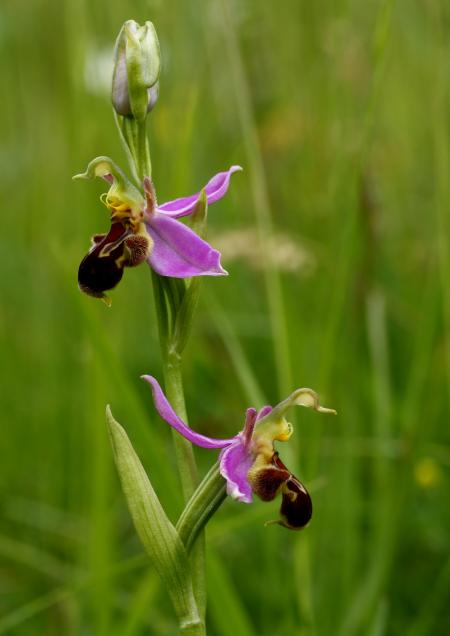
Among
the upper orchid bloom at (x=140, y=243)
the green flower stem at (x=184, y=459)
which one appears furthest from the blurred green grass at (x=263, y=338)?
the upper orchid bloom at (x=140, y=243)

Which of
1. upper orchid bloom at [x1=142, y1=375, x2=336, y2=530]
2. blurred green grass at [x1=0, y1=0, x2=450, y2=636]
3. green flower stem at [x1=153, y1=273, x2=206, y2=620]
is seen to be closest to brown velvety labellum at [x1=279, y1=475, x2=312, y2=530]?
upper orchid bloom at [x1=142, y1=375, x2=336, y2=530]

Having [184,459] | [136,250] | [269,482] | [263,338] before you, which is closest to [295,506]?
[269,482]

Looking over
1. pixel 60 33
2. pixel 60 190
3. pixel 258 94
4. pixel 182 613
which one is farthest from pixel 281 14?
pixel 182 613

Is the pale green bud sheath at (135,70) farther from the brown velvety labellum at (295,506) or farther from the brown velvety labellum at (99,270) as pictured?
the brown velvety labellum at (295,506)

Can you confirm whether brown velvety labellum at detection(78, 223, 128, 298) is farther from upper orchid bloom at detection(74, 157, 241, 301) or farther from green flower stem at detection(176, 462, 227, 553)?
green flower stem at detection(176, 462, 227, 553)

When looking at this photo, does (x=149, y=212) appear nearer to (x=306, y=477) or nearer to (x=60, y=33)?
(x=306, y=477)

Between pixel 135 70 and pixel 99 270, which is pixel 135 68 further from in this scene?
pixel 99 270
